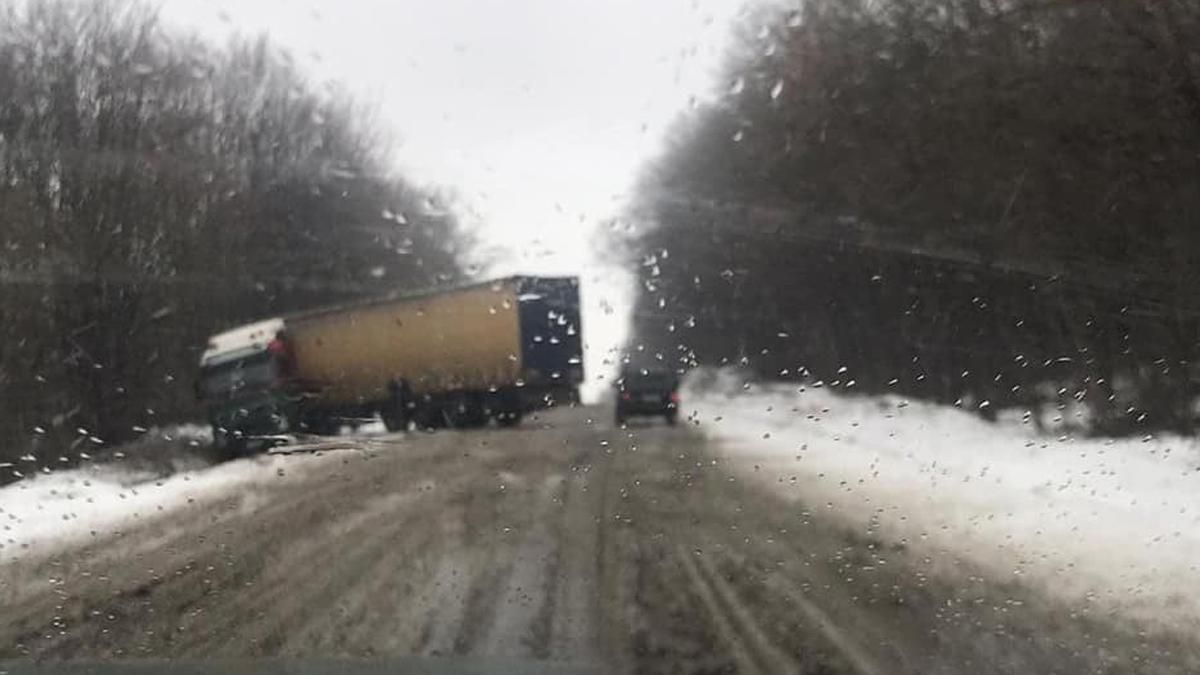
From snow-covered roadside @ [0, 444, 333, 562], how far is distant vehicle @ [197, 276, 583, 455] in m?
0.30

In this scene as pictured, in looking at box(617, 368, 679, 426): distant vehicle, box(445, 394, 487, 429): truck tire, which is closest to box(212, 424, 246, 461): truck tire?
box(445, 394, 487, 429): truck tire

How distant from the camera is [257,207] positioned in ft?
36.4

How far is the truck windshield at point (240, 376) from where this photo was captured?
10414 millimetres

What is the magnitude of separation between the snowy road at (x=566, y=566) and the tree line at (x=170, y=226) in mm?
947

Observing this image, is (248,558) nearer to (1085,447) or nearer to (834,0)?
(1085,447)

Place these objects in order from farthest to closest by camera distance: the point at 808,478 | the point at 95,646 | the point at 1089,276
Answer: the point at 1089,276 < the point at 808,478 < the point at 95,646

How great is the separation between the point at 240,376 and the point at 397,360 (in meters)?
1.18

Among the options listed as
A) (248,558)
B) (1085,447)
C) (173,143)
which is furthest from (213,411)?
(1085,447)

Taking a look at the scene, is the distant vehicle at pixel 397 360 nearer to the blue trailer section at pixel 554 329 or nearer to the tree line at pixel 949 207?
the blue trailer section at pixel 554 329

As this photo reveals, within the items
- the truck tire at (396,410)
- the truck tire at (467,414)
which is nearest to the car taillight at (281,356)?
the truck tire at (396,410)

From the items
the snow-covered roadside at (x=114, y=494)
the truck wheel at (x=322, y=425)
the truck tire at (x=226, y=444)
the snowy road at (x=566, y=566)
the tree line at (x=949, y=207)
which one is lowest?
the snowy road at (x=566, y=566)

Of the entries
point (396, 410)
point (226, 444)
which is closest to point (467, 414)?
point (396, 410)

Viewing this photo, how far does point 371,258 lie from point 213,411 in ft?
5.48

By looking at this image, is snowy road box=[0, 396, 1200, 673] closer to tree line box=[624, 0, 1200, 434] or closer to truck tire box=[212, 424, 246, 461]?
truck tire box=[212, 424, 246, 461]
